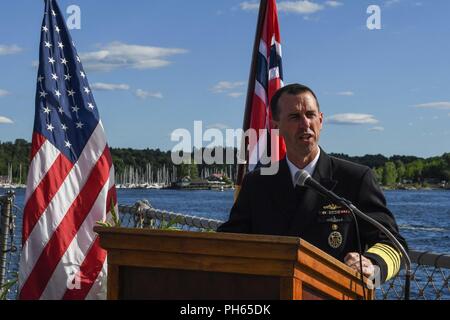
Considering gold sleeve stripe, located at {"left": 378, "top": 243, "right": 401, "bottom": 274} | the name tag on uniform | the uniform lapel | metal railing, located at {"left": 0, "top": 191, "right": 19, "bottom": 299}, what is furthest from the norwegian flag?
metal railing, located at {"left": 0, "top": 191, "right": 19, "bottom": 299}

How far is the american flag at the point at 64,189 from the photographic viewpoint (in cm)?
630

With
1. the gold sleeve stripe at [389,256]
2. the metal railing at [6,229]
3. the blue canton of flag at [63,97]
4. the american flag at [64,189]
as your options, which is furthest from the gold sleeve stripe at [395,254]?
the metal railing at [6,229]

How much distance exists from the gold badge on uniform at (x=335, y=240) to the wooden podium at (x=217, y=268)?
0.74 metres

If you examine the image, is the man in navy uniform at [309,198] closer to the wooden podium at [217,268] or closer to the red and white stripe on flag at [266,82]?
the wooden podium at [217,268]

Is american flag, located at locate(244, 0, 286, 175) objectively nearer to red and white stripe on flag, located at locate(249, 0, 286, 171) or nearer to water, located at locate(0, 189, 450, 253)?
red and white stripe on flag, located at locate(249, 0, 286, 171)

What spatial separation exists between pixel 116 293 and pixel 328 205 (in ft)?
4.23

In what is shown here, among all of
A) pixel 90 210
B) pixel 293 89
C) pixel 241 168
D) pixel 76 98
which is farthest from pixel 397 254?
pixel 76 98

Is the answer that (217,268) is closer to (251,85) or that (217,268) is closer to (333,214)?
(333,214)

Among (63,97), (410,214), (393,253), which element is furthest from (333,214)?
(410,214)

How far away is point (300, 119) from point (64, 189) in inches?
131

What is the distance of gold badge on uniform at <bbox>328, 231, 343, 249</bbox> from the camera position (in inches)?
142

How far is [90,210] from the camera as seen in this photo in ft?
21.1

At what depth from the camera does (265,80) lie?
6.52 metres
